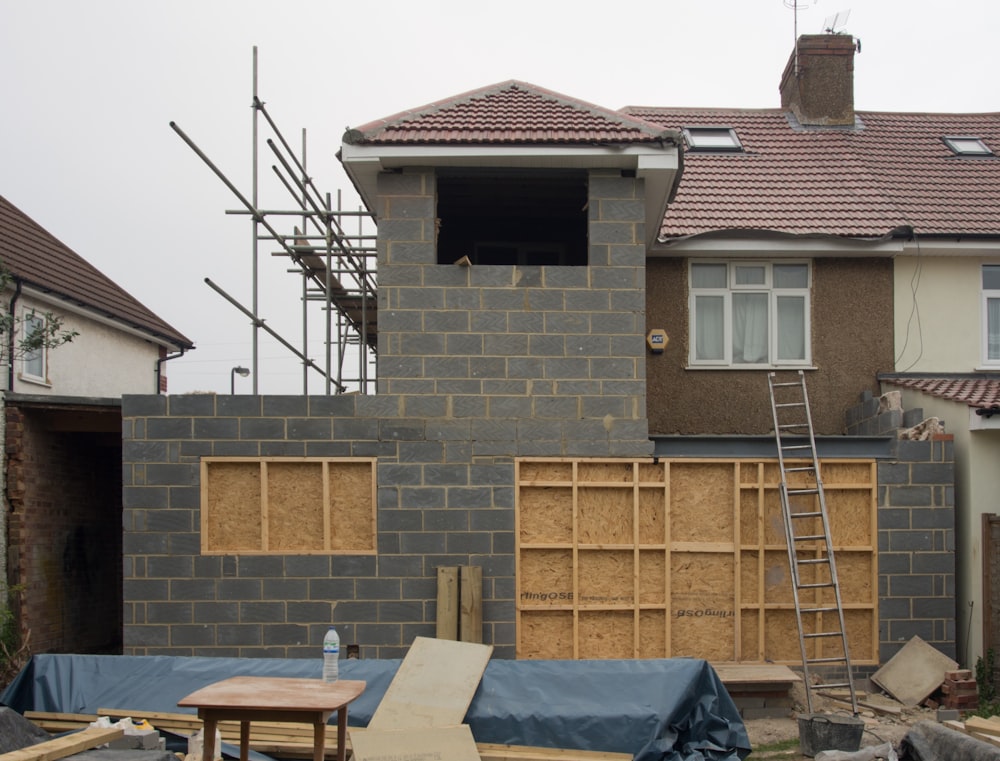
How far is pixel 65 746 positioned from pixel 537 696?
3.48m

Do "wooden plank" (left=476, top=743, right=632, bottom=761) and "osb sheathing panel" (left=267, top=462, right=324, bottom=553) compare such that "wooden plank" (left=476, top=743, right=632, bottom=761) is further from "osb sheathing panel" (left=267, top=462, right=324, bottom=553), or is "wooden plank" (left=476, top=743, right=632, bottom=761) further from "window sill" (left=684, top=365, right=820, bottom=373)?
"window sill" (left=684, top=365, right=820, bottom=373)

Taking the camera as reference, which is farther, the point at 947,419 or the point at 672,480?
the point at 947,419

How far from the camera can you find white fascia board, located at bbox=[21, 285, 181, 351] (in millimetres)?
14278

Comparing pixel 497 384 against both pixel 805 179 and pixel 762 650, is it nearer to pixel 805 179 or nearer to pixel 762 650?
pixel 762 650

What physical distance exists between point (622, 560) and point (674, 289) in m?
4.05

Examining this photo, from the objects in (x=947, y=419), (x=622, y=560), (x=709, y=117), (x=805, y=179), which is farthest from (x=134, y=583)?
(x=709, y=117)

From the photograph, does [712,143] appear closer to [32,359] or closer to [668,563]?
[668,563]

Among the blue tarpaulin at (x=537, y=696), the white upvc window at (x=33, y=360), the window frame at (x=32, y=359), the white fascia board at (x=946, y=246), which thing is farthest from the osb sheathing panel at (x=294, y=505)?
the white fascia board at (x=946, y=246)

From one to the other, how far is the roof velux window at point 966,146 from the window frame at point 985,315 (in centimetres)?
282

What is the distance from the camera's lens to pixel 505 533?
999cm

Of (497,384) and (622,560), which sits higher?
(497,384)

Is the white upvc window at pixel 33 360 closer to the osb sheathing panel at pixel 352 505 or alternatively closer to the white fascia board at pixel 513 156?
the osb sheathing panel at pixel 352 505

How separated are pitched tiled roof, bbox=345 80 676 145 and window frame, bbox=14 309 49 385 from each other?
6660mm

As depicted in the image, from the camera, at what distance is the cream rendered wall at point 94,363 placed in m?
15.0
